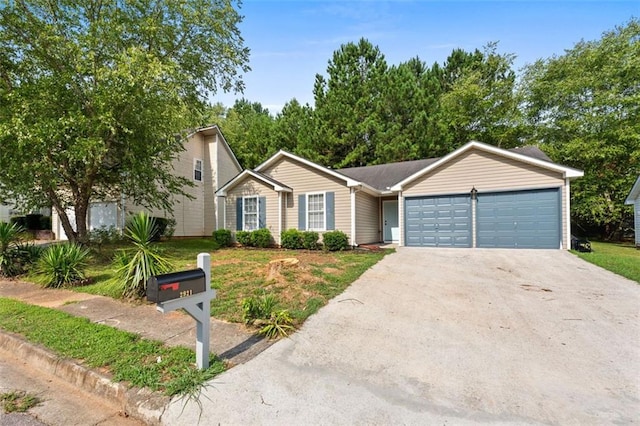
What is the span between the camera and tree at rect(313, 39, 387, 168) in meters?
23.6

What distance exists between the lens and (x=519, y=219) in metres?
11.7

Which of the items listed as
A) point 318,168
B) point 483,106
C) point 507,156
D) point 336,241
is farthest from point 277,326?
point 483,106

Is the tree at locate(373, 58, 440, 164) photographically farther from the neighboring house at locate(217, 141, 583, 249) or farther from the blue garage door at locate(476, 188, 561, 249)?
the blue garage door at locate(476, 188, 561, 249)

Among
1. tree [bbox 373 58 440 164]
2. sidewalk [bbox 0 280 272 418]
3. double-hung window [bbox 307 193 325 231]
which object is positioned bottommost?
sidewalk [bbox 0 280 272 418]

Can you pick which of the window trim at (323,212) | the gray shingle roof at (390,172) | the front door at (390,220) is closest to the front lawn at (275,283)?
the window trim at (323,212)

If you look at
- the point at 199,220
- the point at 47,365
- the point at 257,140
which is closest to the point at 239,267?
the point at 47,365

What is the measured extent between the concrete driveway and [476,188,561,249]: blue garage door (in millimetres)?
5315

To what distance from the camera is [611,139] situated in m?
18.8

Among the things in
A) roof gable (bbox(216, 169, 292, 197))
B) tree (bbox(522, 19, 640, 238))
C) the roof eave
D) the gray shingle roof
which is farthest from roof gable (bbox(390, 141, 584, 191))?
tree (bbox(522, 19, 640, 238))

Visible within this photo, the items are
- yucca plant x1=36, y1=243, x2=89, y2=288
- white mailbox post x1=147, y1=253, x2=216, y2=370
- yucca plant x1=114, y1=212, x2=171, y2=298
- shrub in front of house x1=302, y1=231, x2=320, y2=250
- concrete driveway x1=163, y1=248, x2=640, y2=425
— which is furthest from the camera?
shrub in front of house x1=302, y1=231, x2=320, y2=250

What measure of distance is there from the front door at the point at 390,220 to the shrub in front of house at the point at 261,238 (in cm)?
575

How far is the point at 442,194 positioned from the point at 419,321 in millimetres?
9242

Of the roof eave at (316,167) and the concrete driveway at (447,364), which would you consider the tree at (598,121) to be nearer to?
the roof eave at (316,167)

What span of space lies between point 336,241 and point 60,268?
843 cm
